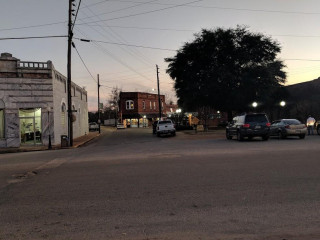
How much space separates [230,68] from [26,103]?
76.4 ft

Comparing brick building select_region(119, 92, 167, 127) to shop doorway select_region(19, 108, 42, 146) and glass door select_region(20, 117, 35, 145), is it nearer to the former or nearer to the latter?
shop doorway select_region(19, 108, 42, 146)

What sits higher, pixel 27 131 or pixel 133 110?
pixel 133 110

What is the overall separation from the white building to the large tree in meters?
17.8

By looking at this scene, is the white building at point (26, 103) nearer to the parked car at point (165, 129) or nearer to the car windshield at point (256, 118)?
the parked car at point (165, 129)

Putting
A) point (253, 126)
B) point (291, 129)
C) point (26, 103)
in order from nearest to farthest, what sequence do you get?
point (253, 126) < point (291, 129) < point (26, 103)

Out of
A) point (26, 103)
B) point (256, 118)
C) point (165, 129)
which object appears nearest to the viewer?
point (256, 118)

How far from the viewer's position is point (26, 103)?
2666cm

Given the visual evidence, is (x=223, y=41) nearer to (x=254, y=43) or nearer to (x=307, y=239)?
(x=254, y=43)

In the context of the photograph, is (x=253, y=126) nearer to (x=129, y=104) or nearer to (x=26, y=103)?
(x=26, y=103)

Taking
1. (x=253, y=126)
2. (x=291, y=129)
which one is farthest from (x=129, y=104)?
(x=253, y=126)

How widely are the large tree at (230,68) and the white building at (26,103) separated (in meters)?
17.8

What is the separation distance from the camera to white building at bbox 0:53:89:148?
2600cm

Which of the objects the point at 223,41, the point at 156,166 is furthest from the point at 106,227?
the point at 223,41

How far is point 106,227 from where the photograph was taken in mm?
5133
